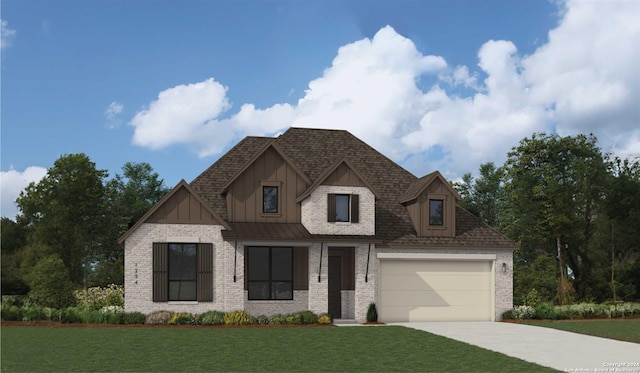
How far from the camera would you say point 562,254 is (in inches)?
1780

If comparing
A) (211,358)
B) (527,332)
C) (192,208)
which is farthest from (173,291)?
(527,332)

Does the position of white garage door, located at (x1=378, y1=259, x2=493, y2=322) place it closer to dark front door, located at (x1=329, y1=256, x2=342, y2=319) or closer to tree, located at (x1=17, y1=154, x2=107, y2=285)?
dark front door, located at (x1=329, y1=256, x2=342, y2=319)

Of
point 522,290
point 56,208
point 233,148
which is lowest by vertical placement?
point 522,290

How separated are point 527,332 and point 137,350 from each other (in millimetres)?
12797

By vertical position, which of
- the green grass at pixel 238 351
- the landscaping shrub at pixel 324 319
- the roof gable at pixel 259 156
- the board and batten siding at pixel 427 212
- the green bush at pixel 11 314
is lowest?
the landscaping shrub at pixel 324 319

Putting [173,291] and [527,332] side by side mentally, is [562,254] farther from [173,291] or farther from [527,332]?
[173,291]

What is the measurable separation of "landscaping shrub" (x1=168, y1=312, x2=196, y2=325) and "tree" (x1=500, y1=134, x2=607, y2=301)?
82.9 ft

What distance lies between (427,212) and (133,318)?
12.5 meters

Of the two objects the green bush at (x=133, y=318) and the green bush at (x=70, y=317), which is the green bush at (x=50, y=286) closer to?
the green bush at (x=70, y=317)

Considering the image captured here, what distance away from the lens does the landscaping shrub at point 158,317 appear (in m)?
25.0

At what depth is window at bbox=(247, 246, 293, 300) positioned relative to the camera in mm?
26812

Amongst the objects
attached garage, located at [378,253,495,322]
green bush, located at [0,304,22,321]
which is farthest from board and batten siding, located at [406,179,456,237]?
green bush, located at [0,304,22,321]

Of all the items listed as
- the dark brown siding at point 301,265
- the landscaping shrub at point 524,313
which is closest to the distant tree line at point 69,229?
the dark brown siding at point 301,265

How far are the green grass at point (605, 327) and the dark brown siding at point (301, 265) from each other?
29.5 ft
